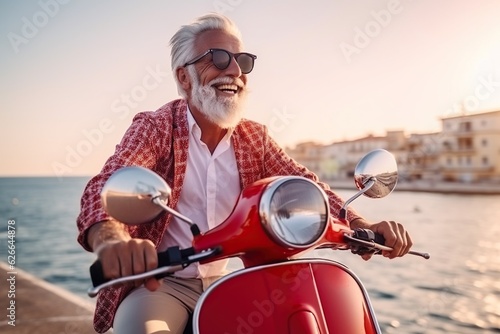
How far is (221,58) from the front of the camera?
1888mm

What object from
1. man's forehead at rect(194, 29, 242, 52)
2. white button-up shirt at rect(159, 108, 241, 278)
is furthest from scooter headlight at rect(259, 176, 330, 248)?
man's forehead at rect(194, 29, 242, 52)

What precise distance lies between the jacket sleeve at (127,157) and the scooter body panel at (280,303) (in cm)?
37

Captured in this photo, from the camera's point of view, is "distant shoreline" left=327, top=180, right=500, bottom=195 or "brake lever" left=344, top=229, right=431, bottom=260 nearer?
"brake lever" left=344, top=229, right=431, bottom=260

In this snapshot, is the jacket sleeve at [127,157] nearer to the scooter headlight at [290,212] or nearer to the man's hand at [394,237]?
the scooter headlight at [290,212]

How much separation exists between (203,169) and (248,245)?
693 millimetres

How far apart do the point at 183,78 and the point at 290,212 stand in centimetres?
109

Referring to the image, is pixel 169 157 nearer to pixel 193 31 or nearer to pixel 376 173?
pixel 193 31

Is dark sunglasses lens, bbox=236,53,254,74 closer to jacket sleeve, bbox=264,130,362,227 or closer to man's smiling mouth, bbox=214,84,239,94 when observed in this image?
man's smiling mouth, bbox=214,84,239,94

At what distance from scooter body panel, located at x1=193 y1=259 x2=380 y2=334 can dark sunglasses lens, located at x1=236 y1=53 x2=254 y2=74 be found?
80cm

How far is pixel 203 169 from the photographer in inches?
75.8

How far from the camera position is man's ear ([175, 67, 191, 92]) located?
2101 mm

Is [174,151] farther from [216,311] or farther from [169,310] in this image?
[216,311]

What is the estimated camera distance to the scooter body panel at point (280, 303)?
129 centimetres

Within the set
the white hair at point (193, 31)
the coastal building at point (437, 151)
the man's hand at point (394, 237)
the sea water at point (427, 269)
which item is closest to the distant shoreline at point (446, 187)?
the coastal building at point (437, 151)
